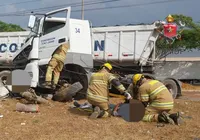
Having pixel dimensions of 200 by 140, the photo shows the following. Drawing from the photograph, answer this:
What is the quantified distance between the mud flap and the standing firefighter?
29 cm

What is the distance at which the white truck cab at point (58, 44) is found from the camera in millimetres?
10180

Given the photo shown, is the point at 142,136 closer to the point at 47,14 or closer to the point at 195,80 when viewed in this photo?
the point at 47,14

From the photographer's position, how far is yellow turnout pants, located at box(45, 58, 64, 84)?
9781mm

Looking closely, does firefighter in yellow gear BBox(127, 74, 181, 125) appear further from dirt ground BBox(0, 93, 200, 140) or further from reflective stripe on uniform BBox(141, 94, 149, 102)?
dirt ground BBox(0, 93, 200, 140)

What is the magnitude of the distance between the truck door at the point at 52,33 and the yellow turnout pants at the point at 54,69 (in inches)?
21.4

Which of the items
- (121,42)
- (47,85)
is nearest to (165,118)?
(47,85)

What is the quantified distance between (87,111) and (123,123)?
4.67ft

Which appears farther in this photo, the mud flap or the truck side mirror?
the truck side mirror

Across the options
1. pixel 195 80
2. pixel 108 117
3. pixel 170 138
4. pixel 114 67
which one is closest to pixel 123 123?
pixel 108 117

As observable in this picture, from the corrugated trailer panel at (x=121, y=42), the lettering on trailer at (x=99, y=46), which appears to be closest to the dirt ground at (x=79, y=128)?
the corrugated trailer panel at (x=121, y=42)

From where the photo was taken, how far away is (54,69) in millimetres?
9875

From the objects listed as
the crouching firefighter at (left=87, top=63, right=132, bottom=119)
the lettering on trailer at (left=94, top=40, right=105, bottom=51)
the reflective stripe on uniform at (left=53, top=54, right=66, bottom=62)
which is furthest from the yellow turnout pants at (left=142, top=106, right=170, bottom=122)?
the lettering on trailer at (left=94, top=40, right=105, bottom=51)

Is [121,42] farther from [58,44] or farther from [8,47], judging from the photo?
[8,47]

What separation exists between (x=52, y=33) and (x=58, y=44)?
1.57 feet
